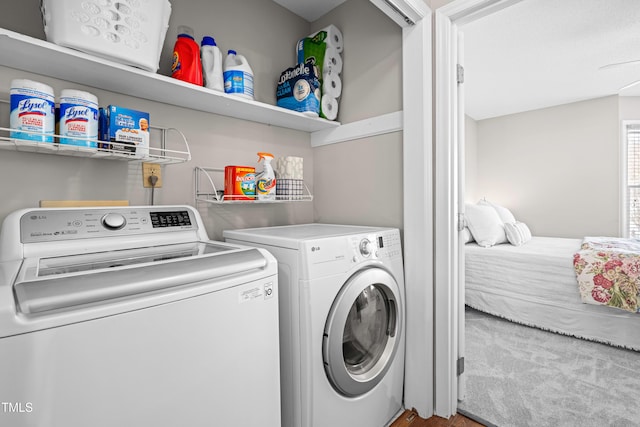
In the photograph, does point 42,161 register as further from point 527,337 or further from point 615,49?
point 615,49

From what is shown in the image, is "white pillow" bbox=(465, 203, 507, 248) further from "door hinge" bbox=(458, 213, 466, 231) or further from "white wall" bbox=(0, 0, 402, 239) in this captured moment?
"white wall" bbox=(0, 0, 402, 239)

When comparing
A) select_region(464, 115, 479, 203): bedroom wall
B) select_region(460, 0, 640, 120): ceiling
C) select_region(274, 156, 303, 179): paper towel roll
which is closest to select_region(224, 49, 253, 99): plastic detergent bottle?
select_region(274, 156, 303, 179): paper towel roll

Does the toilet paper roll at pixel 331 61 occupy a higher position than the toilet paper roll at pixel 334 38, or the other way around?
the toilet paper roll at pixel 334 38

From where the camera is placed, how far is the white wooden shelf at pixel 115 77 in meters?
1.00

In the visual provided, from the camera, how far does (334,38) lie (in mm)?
1927

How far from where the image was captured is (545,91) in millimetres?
3822

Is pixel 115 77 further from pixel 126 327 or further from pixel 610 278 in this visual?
pixel 610 278

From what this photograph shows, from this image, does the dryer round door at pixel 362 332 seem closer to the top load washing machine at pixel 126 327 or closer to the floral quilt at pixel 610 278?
the top load washing machine at pixel 126 327

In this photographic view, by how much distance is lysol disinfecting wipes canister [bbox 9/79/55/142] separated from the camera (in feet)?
3.20

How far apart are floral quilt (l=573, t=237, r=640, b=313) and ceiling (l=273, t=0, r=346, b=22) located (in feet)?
8.68

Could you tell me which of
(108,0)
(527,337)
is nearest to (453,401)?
(527,337)

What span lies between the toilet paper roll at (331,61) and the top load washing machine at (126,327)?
1.30 meters

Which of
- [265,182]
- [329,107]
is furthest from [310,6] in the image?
[265,182]

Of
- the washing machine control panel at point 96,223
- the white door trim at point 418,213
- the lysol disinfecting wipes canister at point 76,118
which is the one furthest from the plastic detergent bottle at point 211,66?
the white door trim at point 418,213
